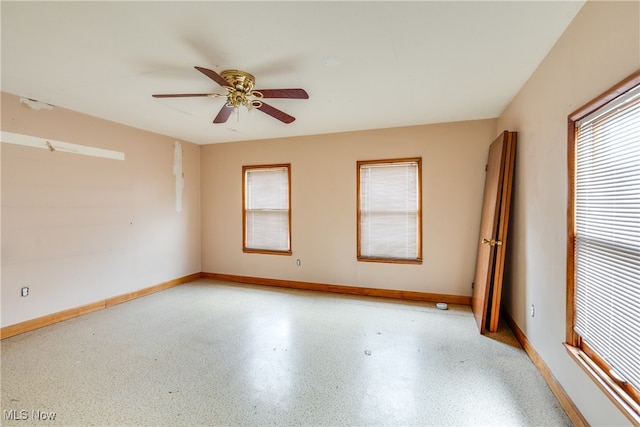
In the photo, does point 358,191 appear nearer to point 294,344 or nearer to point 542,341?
point 294,344

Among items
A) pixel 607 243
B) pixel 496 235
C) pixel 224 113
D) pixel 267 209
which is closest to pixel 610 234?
pixel 607 243

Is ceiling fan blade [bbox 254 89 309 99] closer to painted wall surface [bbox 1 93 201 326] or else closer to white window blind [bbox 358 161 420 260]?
white window blind [bbox 358 161 420 260]

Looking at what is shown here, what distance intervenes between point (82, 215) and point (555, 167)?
492 cm

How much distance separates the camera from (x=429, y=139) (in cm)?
409

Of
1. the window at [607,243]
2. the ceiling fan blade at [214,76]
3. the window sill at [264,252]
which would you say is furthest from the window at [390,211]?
the ceiling fan blade at [214,76]

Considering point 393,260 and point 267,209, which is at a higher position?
point 267,209

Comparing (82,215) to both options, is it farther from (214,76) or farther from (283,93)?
(283,93)

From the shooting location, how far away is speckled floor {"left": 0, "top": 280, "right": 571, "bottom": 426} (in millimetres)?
1894

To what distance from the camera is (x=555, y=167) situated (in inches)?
81.7

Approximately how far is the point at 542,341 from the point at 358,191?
9.18 feet

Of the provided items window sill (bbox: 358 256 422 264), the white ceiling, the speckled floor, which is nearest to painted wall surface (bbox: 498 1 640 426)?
the white ceiling

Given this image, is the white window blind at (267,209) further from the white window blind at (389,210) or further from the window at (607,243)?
the window at (607,243)

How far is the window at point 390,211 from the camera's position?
4195 millimetres

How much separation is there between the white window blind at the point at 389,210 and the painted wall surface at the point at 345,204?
0.14 m
